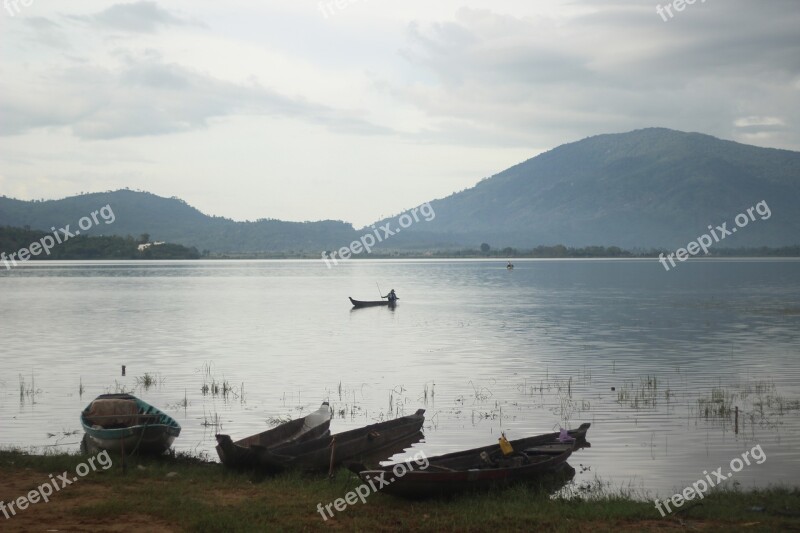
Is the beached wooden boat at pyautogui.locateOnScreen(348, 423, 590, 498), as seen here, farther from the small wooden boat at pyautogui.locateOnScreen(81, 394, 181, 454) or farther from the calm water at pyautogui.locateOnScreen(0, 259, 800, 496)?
the small wooden boat at pyautogui.locateOnScreen(81, 394, 181, 454)

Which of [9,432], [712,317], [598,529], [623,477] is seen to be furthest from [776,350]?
[9,432]

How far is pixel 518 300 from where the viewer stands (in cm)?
8362

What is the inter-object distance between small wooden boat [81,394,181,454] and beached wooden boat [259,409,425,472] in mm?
2737

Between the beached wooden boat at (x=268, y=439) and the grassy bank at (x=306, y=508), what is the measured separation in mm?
326

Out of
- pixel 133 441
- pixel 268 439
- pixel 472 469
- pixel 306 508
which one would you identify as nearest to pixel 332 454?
pixel 268 439

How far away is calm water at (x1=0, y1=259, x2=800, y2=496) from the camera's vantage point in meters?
22.4

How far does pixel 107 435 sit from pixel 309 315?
5058 cm

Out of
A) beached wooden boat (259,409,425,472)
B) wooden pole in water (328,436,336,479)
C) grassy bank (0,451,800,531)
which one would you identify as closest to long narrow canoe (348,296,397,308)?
beached wooden boat (259,409,425,472)

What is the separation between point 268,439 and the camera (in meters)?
18.6

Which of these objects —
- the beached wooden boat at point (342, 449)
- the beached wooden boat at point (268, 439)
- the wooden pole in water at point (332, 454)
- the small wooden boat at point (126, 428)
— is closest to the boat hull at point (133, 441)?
the small wooden boat at point (126, 428)

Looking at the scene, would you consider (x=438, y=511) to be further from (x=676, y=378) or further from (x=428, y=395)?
(x=676, y=378)

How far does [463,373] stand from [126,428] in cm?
1903

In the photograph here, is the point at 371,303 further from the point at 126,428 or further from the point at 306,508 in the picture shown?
the point at 306,508

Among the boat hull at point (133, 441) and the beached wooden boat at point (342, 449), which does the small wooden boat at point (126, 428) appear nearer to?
the boat hull at point (133, 441)
